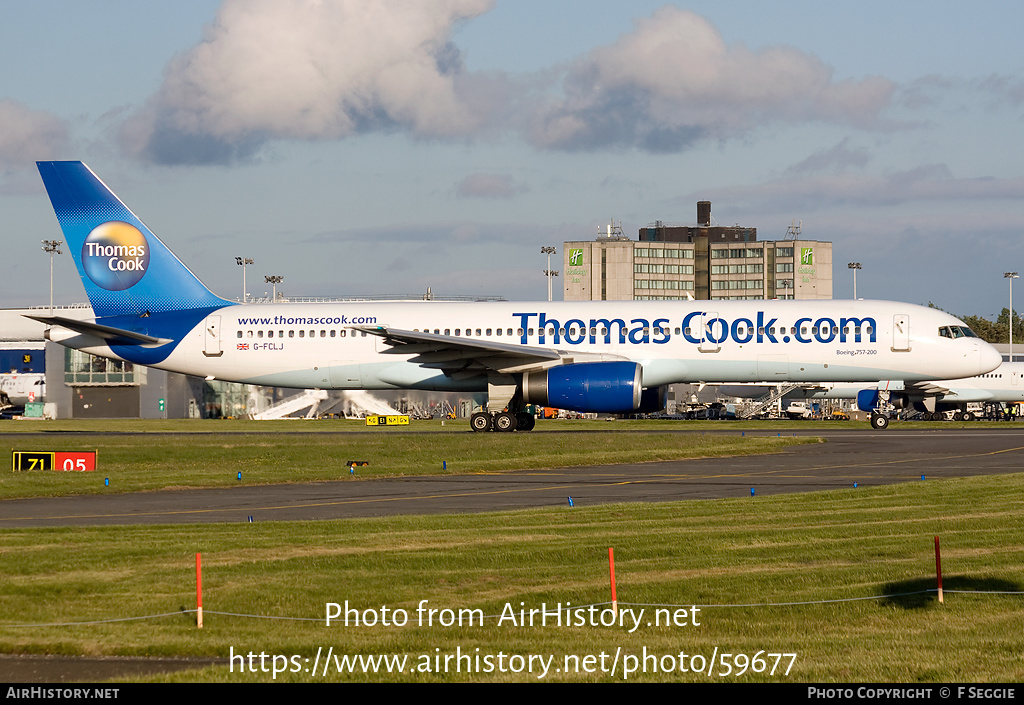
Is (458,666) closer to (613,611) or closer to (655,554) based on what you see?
(613,611)

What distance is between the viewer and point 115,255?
40781mm

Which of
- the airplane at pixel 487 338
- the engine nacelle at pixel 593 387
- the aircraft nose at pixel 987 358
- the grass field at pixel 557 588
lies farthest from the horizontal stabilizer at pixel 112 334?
the aircraft nose at pixel 987 358

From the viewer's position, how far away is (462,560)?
13812 mm

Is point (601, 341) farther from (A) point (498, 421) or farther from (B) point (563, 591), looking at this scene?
(B) point (563, 591)

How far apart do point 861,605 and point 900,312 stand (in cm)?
3019

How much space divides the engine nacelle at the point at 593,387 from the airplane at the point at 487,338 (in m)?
0.05

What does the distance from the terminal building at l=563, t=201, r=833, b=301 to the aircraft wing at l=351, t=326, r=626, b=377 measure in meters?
145

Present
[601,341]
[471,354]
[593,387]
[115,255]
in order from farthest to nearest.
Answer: [115,255] < [601,341] < [471,354] < [593,387]

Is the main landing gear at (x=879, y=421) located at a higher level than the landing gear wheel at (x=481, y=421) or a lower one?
lower

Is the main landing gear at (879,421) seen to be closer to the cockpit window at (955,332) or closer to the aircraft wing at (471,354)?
the cockpit window at (955,332)

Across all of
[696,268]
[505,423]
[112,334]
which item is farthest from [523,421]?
[696,268]

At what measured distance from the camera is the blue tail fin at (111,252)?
133 feet

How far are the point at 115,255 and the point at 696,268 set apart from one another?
524ft

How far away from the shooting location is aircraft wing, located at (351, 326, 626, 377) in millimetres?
36875
